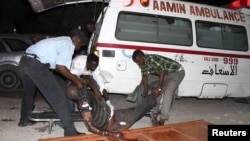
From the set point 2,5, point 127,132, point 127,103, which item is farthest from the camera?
point 2,5

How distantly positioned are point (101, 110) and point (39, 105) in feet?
9.43

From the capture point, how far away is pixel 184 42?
20.5 ft

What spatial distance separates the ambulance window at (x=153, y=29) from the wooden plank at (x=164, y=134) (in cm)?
201

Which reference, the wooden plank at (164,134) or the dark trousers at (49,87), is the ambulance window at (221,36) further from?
the dark trousers at (49,87)

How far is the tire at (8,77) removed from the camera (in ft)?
26.0

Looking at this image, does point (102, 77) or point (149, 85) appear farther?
point (149, 85)

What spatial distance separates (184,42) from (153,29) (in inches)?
28.2

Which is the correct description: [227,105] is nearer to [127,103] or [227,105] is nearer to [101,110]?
[127,103]

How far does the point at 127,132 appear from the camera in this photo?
13.8ft

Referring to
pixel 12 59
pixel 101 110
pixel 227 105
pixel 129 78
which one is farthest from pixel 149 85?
pixel 12 59

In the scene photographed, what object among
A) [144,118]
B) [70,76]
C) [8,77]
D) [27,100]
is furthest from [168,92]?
[8,77]

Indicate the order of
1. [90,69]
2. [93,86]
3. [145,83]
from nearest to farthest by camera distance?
[90,69] → [93,86] → [145,83]

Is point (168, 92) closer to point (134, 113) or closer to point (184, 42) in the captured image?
point (134, 113)

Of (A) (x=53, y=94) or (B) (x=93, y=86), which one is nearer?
(A) (x=53, y=94)
